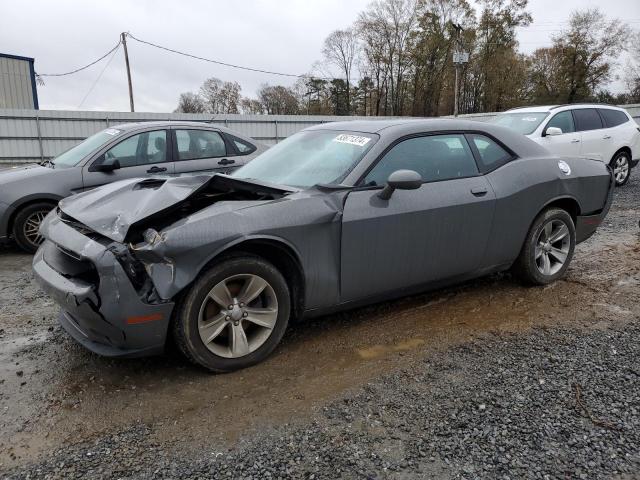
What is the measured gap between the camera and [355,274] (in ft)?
11.0

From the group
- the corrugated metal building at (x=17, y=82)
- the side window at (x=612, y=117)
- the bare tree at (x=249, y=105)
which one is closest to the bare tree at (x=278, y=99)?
the bare tree at (x=249, y=105)

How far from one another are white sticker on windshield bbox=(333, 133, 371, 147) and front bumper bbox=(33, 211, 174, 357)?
1815 millimetres

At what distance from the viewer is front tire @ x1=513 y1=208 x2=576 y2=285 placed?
14.2ft

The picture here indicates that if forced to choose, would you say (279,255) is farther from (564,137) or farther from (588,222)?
(564,137)

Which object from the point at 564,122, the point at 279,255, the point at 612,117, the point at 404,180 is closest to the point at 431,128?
the point at 404,180

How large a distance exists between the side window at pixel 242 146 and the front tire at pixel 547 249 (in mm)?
4491

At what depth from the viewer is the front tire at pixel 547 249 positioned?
434 cm

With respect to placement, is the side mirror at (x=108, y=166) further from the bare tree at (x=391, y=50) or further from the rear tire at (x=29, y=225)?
the bare tree at (x=391, y=50)

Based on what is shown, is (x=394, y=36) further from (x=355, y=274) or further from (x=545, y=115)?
(x=355, y=274)

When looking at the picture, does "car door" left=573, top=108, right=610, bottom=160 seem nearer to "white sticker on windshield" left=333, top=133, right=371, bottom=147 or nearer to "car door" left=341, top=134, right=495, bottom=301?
"car door" left=341, top=134, right=495, bottom=301

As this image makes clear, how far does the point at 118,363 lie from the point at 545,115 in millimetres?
8803

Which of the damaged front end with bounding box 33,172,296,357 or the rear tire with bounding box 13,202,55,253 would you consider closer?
the damaged front end with bounding box 33,172,296,357

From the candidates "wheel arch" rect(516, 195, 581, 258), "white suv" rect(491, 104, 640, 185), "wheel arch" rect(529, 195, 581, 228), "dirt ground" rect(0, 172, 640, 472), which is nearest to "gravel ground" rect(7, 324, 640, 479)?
"dirt ground" rect(0, 172, 640, 472)

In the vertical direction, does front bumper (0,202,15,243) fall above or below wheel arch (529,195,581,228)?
below
